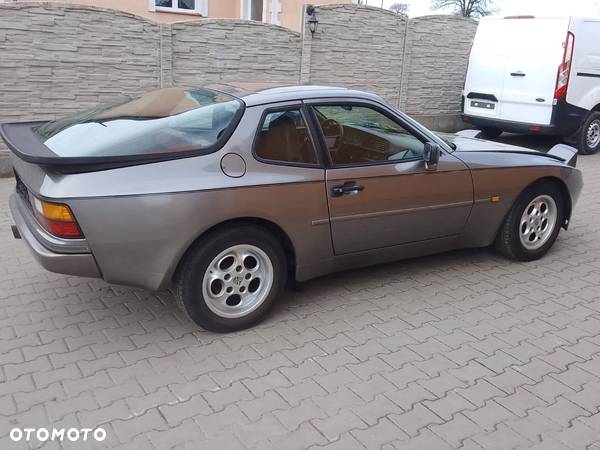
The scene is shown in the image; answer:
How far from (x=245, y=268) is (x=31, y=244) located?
1.25m

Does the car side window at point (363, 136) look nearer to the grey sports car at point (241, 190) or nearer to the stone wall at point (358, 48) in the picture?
the grey sports car at point (241, 190)

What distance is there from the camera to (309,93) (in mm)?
3912

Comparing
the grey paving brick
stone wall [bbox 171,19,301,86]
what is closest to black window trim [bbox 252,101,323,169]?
the grey paving brick

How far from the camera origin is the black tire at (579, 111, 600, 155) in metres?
10.4

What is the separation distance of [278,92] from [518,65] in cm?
747

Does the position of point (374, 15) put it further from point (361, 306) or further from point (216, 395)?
point (216, 395)

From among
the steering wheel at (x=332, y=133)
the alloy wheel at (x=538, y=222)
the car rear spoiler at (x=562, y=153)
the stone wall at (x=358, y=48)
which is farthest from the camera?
the stone wall at (x=358, y=48)

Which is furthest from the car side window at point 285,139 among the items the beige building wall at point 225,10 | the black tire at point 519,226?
the beige building wall at point 225,10

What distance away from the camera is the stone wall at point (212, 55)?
7.20 metres

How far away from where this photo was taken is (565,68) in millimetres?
9516

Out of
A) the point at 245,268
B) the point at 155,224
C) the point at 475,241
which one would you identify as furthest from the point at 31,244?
the point at 475,241

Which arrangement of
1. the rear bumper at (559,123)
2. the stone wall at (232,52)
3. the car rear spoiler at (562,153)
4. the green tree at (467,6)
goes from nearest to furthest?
the car rear spoiler at (562,153) < the stone wall at (232,52) < the rear bumper at (559,123) < the green tree at (467,6)

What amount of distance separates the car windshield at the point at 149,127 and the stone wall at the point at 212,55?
3659mm

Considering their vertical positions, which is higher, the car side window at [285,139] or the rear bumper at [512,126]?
the car side window at [285,139]
